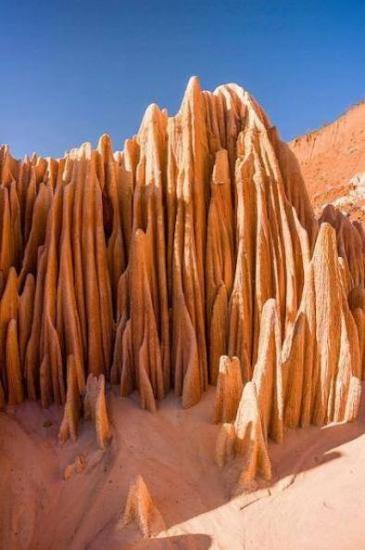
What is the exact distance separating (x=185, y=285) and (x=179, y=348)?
1.24 meters

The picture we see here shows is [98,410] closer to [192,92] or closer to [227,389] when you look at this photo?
[227,389]

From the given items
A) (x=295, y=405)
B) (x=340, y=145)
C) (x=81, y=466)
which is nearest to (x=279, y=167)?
(x=295, y=405)

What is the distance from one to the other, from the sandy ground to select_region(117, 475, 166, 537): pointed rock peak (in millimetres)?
116

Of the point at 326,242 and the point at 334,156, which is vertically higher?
the point at 334,156

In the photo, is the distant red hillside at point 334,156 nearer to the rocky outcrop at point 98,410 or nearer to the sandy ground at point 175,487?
the sandy ground at point 175,487

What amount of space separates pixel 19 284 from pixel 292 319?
5495mm

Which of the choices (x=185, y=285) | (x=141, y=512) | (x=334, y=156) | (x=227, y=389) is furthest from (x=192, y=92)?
(x=334, y=156)

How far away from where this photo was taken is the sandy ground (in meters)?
5.11

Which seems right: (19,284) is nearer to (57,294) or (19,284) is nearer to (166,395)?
(57,294)

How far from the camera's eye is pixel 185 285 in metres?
7.91

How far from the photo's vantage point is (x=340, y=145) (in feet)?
149

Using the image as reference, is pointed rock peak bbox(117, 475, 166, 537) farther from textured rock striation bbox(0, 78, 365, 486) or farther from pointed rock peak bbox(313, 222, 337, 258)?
pointed rock peak bbox(313, 222, 337, 258)

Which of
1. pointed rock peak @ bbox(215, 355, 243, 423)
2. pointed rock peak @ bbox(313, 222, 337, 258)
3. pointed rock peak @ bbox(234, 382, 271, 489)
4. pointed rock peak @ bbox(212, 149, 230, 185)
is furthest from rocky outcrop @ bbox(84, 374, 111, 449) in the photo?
pointed rock peak @ bbox(212, 149, 230, 185)

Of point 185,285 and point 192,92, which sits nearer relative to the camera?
point 185,285
